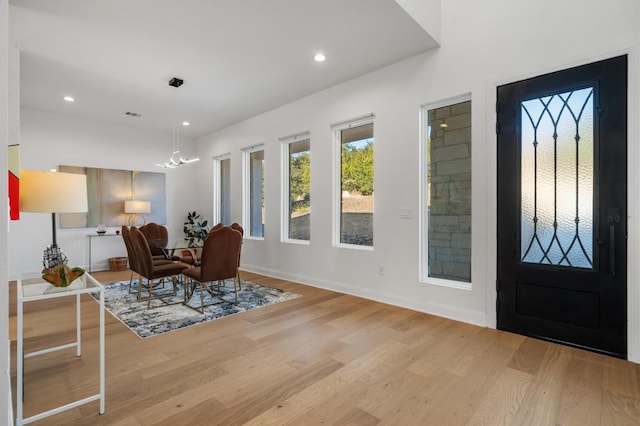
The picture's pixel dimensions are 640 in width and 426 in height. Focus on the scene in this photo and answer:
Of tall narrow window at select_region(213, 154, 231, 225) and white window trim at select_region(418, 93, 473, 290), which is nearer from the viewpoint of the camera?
white window trim at select_region(418, 93, 473, 290)

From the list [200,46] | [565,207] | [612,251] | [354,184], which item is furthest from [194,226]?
[612,251]

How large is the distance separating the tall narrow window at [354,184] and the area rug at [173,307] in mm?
1200

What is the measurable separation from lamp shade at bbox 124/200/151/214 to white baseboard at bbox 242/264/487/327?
319 cm

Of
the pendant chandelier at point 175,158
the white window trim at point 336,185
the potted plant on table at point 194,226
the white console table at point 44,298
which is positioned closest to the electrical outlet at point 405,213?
the white window trim at point 336,185

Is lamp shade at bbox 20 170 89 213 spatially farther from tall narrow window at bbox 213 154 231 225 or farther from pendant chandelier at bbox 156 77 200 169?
tall narrow window at bbox 213 154 231 225

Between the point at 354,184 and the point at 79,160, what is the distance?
5405 mm

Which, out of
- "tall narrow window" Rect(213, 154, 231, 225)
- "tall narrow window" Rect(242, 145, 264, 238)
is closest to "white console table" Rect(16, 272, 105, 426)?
"tall narrow window" Rect(242, 145, 264, 238)

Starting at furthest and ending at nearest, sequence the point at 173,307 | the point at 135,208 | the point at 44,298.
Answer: the point at 135,208, the point at 173,307, the point at 44,298

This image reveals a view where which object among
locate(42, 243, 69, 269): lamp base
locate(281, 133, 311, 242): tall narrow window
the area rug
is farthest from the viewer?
locate(281, 133, 311, 242): tall narrow window

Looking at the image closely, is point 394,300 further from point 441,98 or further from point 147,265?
point 147,265

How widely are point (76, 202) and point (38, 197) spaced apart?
18cm

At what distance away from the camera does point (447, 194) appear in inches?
146

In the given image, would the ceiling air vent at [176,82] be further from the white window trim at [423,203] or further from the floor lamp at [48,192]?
the white window trim at [423,203]

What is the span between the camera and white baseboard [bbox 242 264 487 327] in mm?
3352
